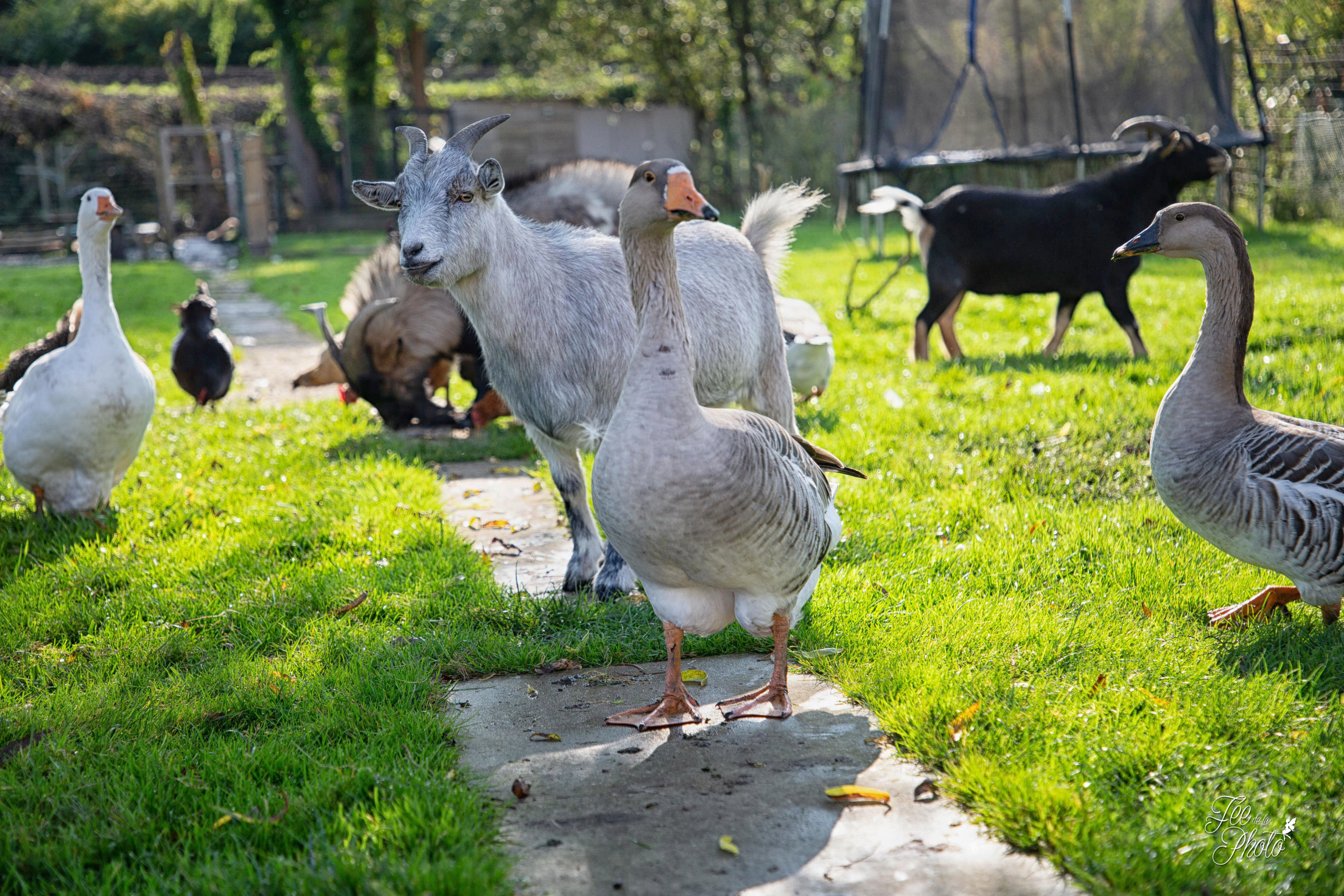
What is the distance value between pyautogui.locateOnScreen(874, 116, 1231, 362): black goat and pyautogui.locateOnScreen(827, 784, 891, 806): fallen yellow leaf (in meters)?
5.93

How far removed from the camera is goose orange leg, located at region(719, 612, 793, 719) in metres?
3.23

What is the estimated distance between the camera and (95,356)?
512cm

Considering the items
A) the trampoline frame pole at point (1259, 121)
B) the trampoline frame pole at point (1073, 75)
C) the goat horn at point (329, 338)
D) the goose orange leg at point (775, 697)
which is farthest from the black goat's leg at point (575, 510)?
the trampoline frame pole at point (1259, 121)

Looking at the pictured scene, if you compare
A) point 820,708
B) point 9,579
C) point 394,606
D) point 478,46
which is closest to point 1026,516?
point 820,708

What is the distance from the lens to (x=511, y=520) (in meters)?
5.53

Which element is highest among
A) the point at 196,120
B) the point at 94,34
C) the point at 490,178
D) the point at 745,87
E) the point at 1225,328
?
the point at 94,34

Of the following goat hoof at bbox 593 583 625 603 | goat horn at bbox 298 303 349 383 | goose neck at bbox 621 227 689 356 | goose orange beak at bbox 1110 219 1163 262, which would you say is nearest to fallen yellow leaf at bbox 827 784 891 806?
goose neck at bbox 621 227 689 356

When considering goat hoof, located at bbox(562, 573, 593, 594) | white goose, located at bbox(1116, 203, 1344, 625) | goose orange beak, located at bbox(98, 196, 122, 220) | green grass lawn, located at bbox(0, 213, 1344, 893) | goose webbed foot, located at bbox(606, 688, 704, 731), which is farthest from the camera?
goose orange beak, located at bbox(98, 196, 122, 220)

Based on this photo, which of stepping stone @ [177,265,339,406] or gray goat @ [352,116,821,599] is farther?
stepping stone @ [177,265,339,406]

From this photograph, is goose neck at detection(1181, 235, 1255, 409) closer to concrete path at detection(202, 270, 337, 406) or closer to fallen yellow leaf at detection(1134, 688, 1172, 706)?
fallen yellow leaf at detection(1134, 688, 1172, 706)

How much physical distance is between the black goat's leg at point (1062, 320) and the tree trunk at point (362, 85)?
20.3 metres

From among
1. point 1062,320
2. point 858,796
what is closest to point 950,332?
point 1062,320

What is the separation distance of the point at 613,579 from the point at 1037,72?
13441 millimetres

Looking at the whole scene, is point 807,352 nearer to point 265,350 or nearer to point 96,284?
point 96,284
